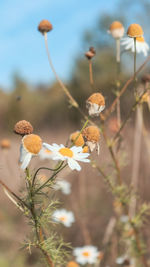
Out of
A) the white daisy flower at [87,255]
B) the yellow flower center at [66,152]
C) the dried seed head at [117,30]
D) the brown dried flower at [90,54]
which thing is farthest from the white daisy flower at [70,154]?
the white daisy flower at [87,255]

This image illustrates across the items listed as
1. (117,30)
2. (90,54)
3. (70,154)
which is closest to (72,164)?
(70,154)

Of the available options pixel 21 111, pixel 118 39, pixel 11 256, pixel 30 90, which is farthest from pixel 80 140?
pixel 30 90

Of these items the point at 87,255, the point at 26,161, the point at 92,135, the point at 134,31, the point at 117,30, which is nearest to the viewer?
the point at 26,161

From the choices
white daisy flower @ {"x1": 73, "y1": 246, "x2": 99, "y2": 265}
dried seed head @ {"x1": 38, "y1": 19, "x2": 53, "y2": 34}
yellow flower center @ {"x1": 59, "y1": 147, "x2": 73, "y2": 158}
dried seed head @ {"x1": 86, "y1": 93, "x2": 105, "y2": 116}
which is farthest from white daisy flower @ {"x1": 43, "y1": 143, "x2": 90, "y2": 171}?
white daisy flower @ {"x1": 73, "y1": 246, "x2": 99, "y2": 265}

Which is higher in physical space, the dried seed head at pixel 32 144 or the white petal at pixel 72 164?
the dried seed head at pixel 32 144

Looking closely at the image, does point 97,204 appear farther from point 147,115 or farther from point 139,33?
point 147,115

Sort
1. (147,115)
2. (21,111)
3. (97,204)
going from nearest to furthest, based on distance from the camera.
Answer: (97,204) → (147,115) → (21,111)

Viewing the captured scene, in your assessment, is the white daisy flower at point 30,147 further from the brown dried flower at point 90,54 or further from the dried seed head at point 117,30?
the dried seed head at point 117,30

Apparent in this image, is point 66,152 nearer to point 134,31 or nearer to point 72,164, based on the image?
point 72,164
